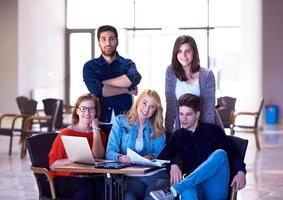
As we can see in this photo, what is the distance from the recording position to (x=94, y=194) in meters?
4.14

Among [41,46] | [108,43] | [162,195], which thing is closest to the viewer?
[162,195]

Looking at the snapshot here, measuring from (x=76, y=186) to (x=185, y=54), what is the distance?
1.21 m

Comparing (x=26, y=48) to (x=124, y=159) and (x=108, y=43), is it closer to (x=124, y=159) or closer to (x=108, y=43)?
(x=108, y=43)

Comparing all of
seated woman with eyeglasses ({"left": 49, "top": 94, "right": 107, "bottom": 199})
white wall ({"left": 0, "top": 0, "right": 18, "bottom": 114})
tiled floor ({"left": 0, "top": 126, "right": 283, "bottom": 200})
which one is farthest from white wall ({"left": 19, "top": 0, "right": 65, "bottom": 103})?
seated woman with eyeglasses ({"left": 49, "top": 94, "right": 107, "bottom": 199})

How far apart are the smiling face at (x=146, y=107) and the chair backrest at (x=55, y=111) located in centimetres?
586

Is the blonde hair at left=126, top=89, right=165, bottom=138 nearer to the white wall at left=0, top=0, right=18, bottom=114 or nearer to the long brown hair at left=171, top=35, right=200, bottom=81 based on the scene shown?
the long brown hair at left=171, top=35, right=200, bottom=81

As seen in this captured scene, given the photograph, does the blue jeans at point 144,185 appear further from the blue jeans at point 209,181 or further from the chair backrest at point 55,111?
the chair backrest at point 55,111

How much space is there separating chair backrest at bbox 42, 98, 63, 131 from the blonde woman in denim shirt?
5.79 metres

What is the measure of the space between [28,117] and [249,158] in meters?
3.78

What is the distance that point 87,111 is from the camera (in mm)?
4246

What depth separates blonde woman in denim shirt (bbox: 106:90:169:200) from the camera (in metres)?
4.07

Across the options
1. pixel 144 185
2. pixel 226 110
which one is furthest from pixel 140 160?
pixel 226 110

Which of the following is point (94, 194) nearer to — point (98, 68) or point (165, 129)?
point (165, 129)

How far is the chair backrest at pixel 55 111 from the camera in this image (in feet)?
32.3
